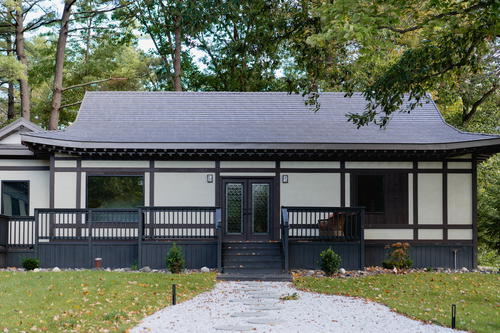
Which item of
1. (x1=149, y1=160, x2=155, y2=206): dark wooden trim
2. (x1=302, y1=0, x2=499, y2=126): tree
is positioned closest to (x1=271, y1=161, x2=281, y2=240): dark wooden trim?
(x1=149, y1=160, x2=155, y2=206): dark wooden trim

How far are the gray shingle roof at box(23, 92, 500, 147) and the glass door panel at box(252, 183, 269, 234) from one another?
137 cm

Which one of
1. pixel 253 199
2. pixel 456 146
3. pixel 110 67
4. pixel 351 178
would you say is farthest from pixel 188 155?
pixel 110 67

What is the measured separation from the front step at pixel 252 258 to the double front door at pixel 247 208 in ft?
3.74

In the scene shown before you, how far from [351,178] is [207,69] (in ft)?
53.6

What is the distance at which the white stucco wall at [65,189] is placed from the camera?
15.2 meters

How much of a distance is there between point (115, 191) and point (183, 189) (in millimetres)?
1822

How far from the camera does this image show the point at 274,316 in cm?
829

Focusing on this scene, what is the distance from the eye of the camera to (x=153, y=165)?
50.8ft

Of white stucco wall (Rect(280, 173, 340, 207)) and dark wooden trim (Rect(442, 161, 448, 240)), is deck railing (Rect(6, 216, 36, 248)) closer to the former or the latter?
white stucco wall (Rect(280, 173, 340, 207))

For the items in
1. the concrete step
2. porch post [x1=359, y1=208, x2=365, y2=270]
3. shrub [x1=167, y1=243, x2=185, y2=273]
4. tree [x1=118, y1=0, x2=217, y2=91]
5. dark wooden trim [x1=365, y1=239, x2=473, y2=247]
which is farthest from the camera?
tree [x1=118, y1=0, x2=217, y2=91]

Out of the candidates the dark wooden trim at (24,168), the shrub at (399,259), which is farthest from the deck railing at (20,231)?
the shrub at (399,259)

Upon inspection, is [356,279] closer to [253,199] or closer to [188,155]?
[253,199]

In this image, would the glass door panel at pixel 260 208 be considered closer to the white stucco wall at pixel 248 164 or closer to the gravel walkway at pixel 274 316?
the white stucco wall at pixel 248 164

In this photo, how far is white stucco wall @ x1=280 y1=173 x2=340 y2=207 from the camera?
51.3 feet
